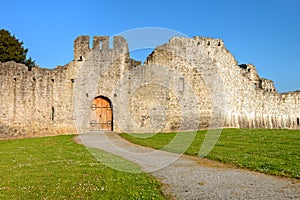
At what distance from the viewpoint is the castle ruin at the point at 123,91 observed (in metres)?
23.7

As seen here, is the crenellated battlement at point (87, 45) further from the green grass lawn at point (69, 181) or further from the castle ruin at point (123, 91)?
the green grass lawn at point (69, 181)

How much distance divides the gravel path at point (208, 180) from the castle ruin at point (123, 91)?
37.0 feet

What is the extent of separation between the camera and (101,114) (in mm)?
25516

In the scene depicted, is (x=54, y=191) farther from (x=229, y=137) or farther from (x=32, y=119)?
(x=32, y=119)

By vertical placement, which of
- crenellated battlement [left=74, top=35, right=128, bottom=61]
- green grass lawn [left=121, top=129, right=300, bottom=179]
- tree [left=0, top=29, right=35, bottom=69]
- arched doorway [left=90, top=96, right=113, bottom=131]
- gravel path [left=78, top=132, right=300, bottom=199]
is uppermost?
tree [left=0, top=29, right=35, bottom=69]

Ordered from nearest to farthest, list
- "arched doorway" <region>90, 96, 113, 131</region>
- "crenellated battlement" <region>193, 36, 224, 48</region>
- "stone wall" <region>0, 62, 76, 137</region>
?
1. "stone wall" <region>0, 62, 76, 137</region>
2. "arched doorway" <region>90, 96, 113, 131</region>
3. "crenellated battlement" <region>193, 36, 224, 48</region>

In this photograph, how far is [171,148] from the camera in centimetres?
1672

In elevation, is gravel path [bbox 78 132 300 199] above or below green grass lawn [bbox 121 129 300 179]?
below

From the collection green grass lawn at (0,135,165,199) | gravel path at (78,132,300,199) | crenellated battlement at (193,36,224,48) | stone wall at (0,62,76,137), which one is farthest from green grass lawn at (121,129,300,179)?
crenellated battlement at (193,36,224,48)

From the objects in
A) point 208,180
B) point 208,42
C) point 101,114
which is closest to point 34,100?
point 101,114

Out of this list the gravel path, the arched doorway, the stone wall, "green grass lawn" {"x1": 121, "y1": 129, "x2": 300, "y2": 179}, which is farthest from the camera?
the arched doorway

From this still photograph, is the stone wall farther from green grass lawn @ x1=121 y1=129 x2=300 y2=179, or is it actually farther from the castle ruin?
green grass lawn @ x1=121 y1=129 x2=300 y2=179

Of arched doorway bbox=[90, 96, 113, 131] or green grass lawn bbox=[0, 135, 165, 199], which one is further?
arched doorway bbox=[90, 96, 113, 131]

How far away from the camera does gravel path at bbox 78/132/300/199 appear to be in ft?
25.9
